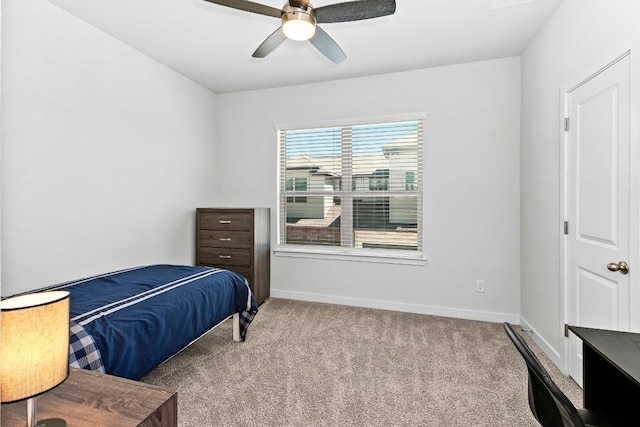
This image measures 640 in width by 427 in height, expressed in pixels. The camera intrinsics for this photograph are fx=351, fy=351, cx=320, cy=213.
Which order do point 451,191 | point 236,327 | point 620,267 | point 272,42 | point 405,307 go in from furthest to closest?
point 405,307
point 451,191
point 236,327
point 272,42
point 620,267

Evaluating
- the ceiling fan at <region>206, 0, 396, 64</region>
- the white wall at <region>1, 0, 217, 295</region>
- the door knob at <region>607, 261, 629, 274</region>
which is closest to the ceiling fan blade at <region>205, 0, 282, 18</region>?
the ceiling fan at <region>206, 0, 396, 64</region>

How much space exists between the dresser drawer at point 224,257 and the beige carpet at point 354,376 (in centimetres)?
73

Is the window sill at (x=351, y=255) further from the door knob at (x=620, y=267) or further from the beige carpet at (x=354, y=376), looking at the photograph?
the door knob at (x=620, y=267)

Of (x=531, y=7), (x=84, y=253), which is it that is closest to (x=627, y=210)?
(x=531, y=7)

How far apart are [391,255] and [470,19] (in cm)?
230

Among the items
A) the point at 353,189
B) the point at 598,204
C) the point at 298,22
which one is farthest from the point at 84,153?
the point at 598,204

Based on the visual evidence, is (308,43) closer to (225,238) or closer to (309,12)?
(309,12)

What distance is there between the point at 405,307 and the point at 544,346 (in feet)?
4.35

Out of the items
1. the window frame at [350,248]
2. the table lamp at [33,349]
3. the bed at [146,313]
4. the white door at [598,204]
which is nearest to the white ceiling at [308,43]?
the window frame at [350,248]

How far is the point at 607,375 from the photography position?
1383 mm

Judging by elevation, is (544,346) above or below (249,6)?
below

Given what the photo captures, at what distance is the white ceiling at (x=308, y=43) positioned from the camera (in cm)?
263

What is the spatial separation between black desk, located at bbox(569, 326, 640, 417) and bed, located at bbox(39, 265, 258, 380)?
2.12 meters

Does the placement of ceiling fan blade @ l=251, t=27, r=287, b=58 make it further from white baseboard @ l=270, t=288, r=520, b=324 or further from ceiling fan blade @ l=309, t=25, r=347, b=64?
white baseboard @ l=270, t=288, r=520, b=324
